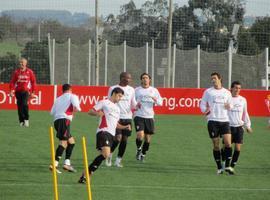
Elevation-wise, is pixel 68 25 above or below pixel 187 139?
above

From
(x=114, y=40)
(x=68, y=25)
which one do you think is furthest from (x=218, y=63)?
(x=68, y=25)

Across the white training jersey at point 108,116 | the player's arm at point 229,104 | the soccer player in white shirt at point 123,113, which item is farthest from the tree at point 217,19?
the white training jersey at point 108,116

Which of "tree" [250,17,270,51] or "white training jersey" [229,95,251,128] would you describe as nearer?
"white training jersey" [229,95,251,128]

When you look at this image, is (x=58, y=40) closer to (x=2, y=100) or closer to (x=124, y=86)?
(x=2, y=100)

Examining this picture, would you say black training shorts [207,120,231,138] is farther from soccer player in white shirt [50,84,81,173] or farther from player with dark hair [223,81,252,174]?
soccer player in white shirt [50,84,81,173]

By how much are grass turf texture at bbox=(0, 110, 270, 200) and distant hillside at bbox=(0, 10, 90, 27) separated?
Answer: 15916 millimetres

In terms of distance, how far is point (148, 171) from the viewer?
17.8 metres

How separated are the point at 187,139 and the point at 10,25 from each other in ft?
68.1

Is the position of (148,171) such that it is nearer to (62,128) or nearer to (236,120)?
(62,128)

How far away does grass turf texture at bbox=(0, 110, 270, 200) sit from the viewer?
14789 millimetres

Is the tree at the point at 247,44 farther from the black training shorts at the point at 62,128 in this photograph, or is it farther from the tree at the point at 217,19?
the black training shorts at the point at 62,128

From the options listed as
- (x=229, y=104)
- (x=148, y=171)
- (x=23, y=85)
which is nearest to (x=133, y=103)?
(x=148, y=171)

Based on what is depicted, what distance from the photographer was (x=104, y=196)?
14344mm

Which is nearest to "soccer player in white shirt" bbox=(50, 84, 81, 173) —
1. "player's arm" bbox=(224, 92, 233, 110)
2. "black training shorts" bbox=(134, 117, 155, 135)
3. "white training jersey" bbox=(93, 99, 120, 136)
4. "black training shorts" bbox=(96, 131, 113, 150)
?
"white training jersey" bbox=(93, 99, 120, 136)
